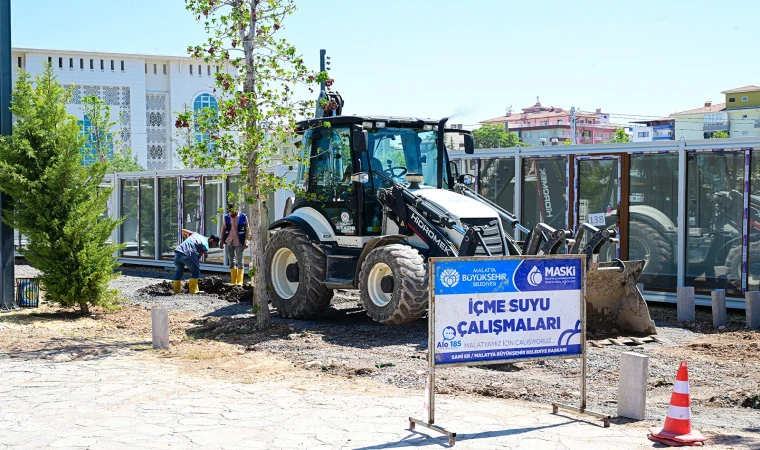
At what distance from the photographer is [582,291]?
28.0ft

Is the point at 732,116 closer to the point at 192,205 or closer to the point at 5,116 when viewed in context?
the point at 192,205

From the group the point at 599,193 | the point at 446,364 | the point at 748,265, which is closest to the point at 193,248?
the point at 599,193

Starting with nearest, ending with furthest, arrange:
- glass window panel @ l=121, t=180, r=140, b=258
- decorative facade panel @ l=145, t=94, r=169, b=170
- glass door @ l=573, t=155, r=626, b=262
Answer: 1. glass door @ l=573, t=155, r=626, b=262
2. glass window panel @ l=121, t=180, r=140, b=258
3. decorative facade panel @ l=145, t=94, r=169, b=170

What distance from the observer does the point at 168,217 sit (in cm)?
2511

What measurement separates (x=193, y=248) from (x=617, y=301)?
940 cm

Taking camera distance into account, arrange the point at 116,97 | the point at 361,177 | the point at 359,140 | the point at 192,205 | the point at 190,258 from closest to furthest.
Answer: the point at 359,140
the point at 361,177
the point at 190,258
the point at 192,205
the point at 116,97

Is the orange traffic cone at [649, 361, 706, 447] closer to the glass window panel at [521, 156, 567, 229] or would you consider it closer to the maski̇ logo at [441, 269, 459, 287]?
the maski̇ logo at [441, 269, 459, 287]

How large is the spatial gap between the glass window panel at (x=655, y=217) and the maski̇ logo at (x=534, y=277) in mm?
8709

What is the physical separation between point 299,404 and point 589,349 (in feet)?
14.1

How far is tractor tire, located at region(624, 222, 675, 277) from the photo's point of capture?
16.5 metres

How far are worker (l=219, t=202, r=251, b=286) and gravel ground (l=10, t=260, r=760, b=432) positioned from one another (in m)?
3.89

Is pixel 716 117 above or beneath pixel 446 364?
above

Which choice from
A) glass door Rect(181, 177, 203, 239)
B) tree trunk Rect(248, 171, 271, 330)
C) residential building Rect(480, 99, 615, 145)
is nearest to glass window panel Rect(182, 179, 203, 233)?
glass door Rect(181, 177, 203, 239)

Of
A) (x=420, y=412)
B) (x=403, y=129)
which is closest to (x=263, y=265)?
(x=403, y=129)
